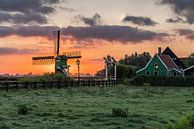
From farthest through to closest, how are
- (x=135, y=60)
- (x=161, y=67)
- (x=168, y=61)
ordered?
(x=135, y=60)
(x=168, y=61)
(x=161, y=67)

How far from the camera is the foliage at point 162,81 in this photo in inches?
3447

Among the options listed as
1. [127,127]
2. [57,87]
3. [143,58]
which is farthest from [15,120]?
[143,58]

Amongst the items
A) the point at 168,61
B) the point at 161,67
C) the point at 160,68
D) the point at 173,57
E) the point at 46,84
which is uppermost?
the point at 173,57

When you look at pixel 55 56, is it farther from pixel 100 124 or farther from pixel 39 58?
pixel 100 124

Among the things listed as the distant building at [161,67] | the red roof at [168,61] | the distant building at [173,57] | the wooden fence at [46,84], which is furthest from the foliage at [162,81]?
the distant building at [173,57]

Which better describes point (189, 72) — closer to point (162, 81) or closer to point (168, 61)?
point (168, 61)

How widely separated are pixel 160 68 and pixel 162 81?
17229 mm

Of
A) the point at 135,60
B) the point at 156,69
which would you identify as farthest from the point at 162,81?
the point at 135,60

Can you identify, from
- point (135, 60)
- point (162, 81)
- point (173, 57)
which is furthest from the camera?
point (135, 60)

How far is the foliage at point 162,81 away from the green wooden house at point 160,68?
1449 centimetres

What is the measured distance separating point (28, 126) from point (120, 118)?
460cm

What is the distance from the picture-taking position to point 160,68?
344 feet

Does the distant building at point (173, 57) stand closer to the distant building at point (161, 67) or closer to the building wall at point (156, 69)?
the distant building at point (161, 67)

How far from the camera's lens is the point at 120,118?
64.8 feet
